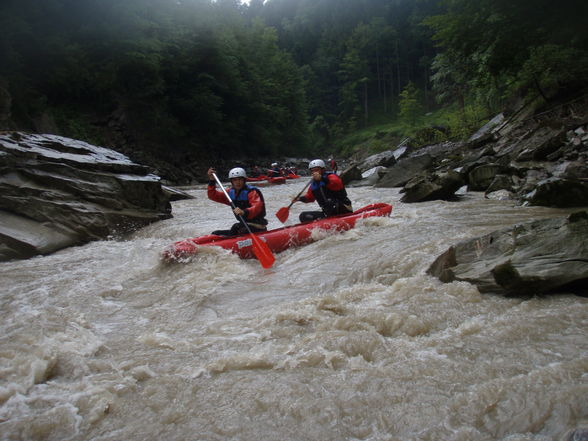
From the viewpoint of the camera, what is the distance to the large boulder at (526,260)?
3143mm

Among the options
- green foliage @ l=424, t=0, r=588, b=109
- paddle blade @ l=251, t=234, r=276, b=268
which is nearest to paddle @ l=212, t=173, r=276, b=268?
paddle blade @ l=251, t=234, r=276, b=268

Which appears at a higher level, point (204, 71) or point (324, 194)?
point (204, 71)

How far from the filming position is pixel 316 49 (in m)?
66.9

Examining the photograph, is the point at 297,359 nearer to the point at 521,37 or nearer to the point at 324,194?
the point at 324,194

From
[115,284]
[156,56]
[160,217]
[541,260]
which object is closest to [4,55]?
[156,56]

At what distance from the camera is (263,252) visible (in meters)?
5.64

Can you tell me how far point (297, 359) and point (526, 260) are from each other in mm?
2090

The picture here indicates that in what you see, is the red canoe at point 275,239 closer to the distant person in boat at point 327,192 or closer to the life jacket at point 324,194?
the distant person in boat at point 327,192

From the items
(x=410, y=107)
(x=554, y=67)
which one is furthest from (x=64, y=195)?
(x=410, y=107)

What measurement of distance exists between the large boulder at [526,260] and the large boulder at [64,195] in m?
6.51

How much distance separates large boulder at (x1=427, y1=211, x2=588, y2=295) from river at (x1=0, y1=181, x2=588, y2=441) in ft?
0.44

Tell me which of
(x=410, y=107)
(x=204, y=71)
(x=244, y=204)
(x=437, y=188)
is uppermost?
(x=204, y=71)

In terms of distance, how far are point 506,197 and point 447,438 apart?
7.85 m

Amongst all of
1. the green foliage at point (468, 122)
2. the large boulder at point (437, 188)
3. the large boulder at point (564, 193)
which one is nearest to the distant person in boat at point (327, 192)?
the large boulder at point (437, 188)
